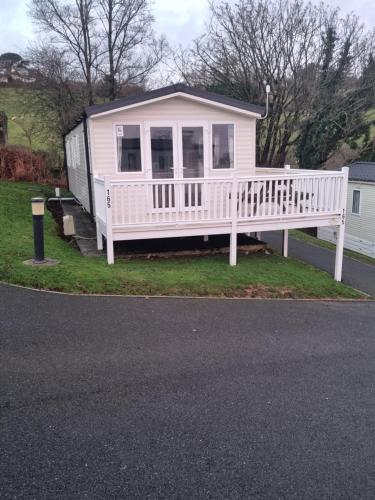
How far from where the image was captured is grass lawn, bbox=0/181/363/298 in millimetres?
6867

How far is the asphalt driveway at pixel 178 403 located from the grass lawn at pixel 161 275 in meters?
0.56

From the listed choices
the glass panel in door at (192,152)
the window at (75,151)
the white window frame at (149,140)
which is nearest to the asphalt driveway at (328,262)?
the glass panel in door at (192,152)

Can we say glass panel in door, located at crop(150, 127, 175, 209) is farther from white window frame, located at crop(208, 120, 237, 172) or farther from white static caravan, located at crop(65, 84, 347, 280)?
white window frame, located at crop(208, 120, 237, 172)

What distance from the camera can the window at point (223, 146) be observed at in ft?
34.1

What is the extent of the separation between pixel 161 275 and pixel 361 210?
16.7 metres

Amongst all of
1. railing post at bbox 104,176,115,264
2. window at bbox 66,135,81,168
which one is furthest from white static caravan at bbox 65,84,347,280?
window at bbox 66,135,81,168

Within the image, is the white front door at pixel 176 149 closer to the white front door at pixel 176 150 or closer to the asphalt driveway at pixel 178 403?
the white front door at pixel 176 150

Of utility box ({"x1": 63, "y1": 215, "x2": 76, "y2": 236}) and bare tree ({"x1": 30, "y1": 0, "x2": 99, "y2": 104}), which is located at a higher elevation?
bare tree ({"x1": 30, "y1": 0, "x2": 99, "y2": 104})

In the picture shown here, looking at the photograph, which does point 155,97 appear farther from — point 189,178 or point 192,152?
point 189,178

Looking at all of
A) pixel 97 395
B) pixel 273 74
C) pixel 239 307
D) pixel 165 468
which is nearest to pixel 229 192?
pixel 239 307

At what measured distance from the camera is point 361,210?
21422mm

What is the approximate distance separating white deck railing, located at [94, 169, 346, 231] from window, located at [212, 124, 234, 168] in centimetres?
158

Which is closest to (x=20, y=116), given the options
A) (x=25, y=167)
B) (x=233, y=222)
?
(x=25, y=167)

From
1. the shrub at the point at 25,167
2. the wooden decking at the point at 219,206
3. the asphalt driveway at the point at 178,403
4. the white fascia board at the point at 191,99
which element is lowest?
the asphalt driveway at the point at 178,403
